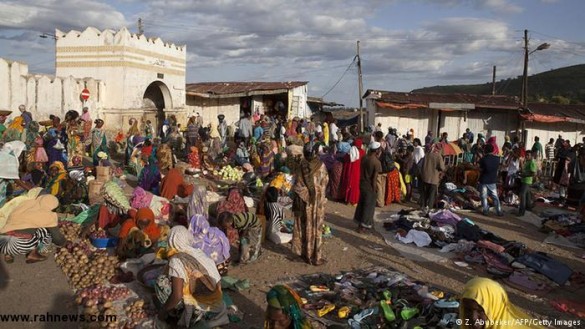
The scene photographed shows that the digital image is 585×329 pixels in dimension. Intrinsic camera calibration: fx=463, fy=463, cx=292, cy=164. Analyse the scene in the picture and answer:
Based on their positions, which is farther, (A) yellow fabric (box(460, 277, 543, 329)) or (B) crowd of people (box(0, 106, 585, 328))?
(B) crowd of people (box(0, 106, 585, 328))

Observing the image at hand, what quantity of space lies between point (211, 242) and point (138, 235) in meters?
1.21

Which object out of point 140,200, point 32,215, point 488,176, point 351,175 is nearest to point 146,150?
point 140,200

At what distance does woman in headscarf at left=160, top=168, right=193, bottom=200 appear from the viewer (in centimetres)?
880

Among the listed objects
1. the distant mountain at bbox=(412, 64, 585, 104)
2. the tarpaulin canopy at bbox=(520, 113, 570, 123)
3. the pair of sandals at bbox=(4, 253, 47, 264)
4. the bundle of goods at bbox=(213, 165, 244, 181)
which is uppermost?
the distant mountain at bbox=(412, 64, 585, 104)

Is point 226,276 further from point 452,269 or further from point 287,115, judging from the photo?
point 287,115

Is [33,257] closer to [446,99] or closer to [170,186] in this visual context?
[170,186]

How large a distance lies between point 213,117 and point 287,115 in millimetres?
3465

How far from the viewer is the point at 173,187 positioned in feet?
28.9

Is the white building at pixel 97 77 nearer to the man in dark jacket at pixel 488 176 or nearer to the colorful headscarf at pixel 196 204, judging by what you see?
the colorful headscarf at pixel 196 204

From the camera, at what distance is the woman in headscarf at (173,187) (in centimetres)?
880

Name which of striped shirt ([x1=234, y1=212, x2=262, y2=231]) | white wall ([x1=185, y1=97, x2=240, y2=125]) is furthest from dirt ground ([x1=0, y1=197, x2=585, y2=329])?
white wall ([x1=185, y1=97, x2=240, y2=125])

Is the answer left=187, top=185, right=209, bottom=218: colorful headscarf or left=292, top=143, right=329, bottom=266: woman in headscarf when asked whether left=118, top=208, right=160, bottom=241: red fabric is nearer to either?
left=187, top=185, right=209, bottom=218: colorful headscarf

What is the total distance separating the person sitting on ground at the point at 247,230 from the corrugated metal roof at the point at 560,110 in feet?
56.8

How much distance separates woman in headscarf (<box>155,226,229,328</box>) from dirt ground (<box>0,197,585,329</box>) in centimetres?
48
